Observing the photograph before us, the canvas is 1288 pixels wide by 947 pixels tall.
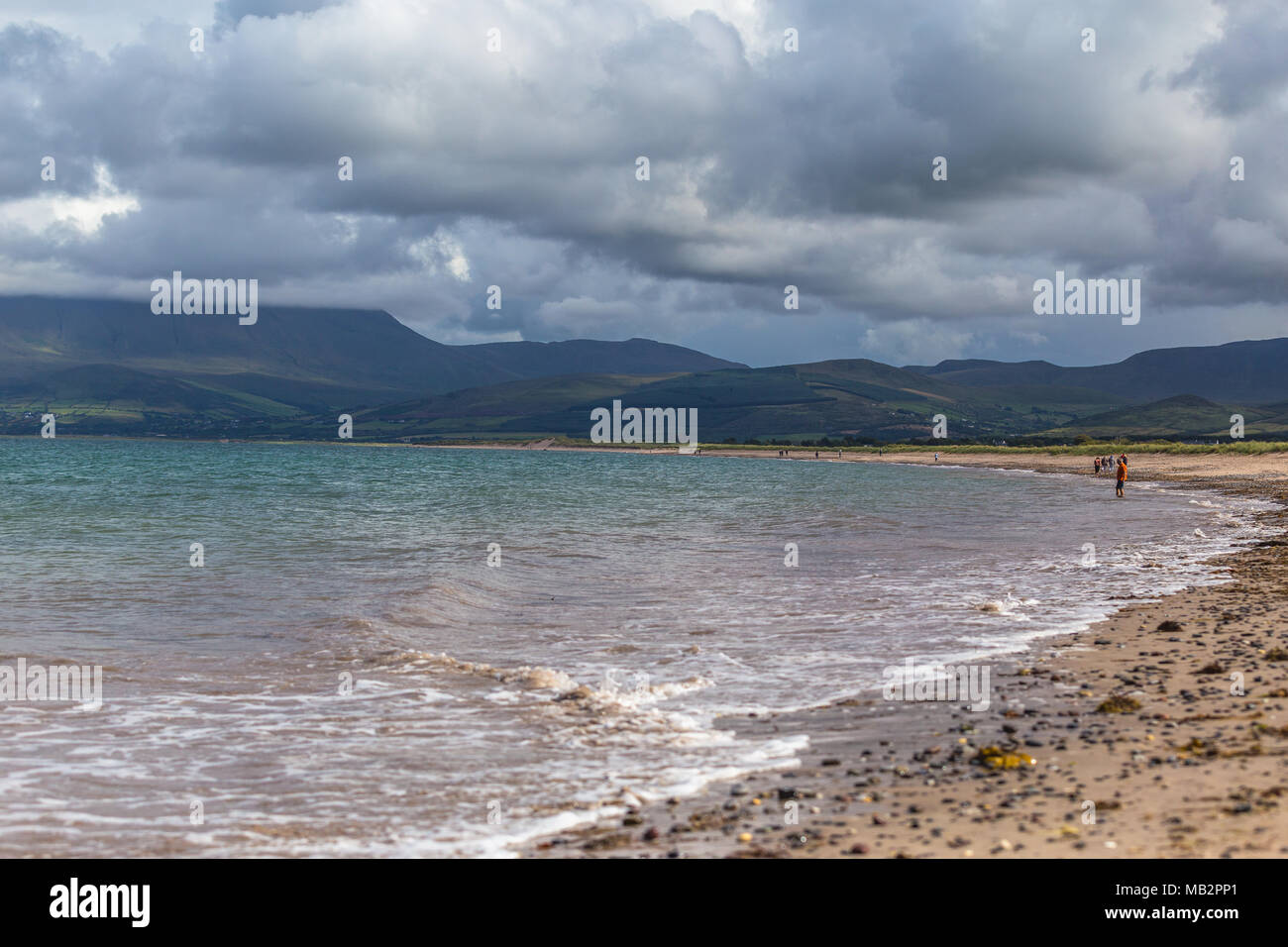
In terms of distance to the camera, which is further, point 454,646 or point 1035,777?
point 454,646

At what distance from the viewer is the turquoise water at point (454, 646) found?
1020 cm

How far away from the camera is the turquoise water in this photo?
402 inches

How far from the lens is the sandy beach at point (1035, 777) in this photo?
26.7 feet

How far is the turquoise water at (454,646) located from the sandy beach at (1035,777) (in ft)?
3.09

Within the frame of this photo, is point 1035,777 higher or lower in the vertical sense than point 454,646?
higher

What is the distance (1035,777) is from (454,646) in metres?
12.0

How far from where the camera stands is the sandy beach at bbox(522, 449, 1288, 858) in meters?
8.13

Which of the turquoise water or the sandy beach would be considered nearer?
the sandy beach

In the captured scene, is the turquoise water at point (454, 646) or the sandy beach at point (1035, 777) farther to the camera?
the turquoise water at point (454, 646)

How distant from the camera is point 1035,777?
9805 mm

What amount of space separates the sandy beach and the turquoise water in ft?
3.09

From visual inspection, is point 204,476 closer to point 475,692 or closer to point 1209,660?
point 475,692
